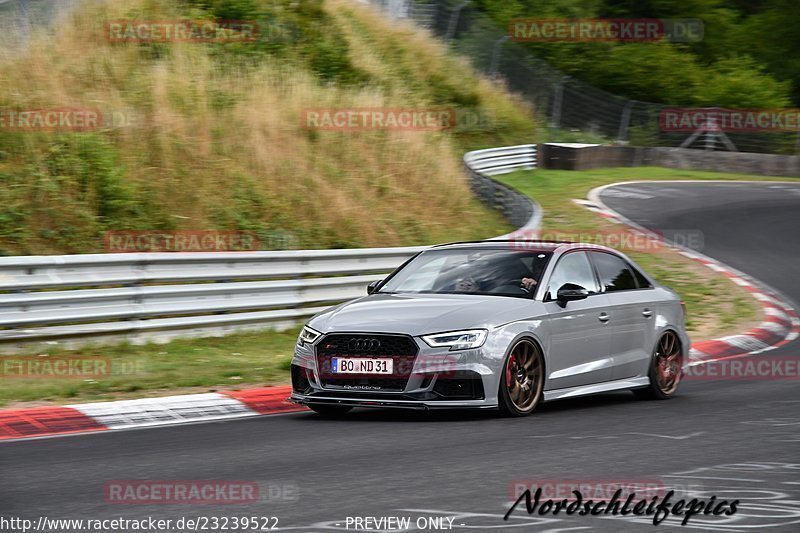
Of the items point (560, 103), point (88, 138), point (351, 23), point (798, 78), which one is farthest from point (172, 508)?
point (798, 78)

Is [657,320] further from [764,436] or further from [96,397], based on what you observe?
[96,397]

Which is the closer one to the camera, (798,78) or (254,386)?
(254,386)

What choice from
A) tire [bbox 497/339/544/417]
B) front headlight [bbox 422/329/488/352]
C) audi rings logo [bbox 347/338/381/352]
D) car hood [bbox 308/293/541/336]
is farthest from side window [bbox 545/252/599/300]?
audi rings logo [bbox 347/338/381/352]

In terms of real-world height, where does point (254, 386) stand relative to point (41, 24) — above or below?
below

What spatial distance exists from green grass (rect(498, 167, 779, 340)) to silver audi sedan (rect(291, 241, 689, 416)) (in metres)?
5.72

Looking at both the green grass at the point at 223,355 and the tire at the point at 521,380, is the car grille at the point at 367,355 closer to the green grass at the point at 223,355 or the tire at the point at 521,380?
the tire at the point at 521,380

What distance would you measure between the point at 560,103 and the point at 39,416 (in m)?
37.5

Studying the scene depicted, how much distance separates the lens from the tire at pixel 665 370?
11.7 meters

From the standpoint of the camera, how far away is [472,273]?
10.8 m

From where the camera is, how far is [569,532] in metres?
5.88

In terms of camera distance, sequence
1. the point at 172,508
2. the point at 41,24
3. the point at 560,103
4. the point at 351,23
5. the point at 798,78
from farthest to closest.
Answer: the point at 798,78 → the point at 560,103 → the point at 351,23 → the point at 41,24 → the point at 172,508

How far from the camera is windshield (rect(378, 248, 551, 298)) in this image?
34.8 feet

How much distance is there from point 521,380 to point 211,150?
12.7 meters

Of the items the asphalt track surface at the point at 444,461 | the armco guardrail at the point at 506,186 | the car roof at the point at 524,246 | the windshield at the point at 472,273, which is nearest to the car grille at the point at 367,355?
the asphalt track surface at the point at 444,461
